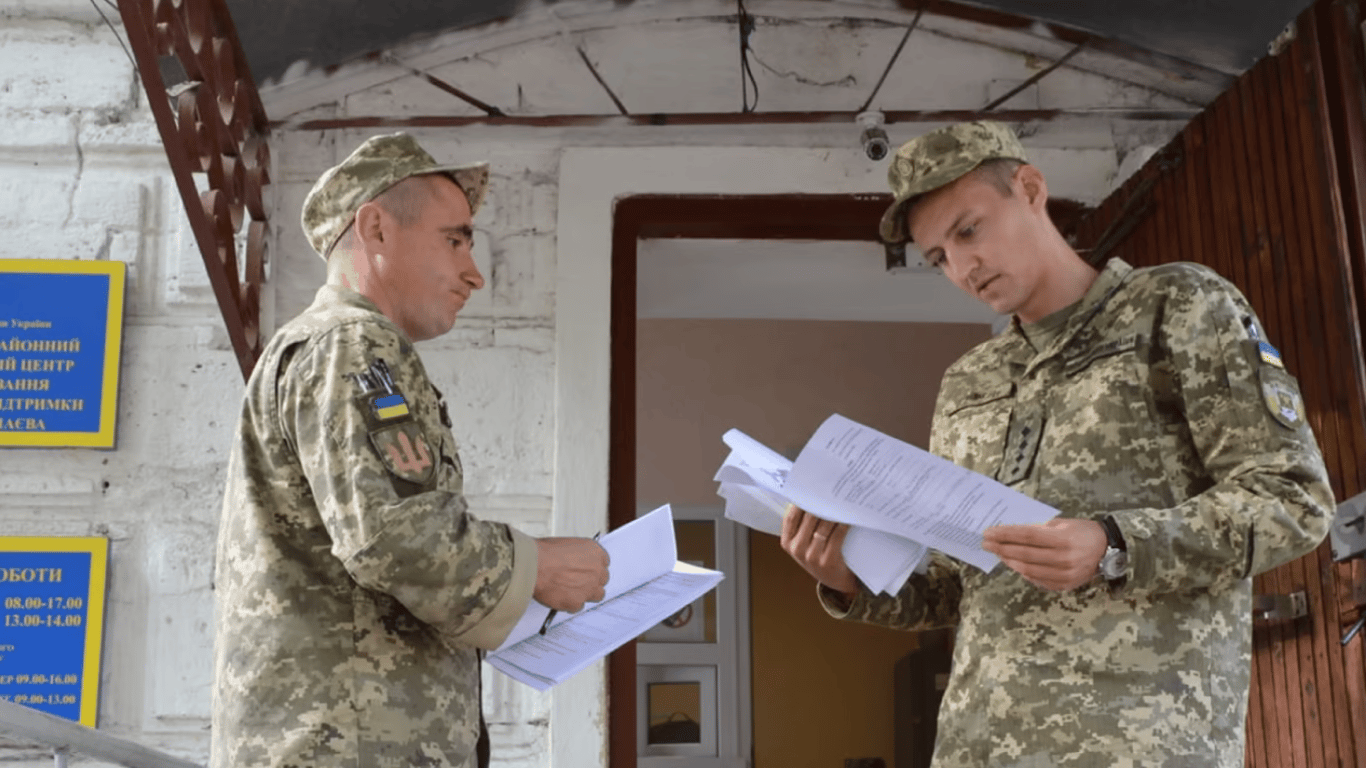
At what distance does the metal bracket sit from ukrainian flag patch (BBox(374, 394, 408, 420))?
203 centimetres

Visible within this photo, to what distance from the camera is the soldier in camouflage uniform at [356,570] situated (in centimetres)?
185

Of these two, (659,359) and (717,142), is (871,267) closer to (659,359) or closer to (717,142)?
(717,142)

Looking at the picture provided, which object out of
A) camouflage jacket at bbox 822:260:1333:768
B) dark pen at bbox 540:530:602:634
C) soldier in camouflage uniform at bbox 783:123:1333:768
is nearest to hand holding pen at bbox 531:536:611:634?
dark pen at bbox 540:530:602:634

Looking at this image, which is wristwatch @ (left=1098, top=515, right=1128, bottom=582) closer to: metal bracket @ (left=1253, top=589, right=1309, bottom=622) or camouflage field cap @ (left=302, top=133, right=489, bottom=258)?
camouflage field cap @ (left=302, top=133, right=489, bottom=258)

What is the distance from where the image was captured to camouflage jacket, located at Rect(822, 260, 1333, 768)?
6.27ft

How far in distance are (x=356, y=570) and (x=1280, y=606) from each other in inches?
82.9

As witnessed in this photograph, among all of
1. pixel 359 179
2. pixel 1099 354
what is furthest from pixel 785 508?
pixel 359 179

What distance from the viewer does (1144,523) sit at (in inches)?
75.0

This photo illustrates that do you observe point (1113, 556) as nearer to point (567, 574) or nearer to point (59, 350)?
point (567, 574)

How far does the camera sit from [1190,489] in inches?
80.9

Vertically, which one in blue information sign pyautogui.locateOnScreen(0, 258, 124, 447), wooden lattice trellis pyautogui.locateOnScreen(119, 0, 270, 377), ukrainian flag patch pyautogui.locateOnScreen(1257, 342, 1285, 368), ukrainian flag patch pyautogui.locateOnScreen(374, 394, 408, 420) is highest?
wooden lattice trellis pyautogui.locateOnScreen(119, 0, 270, 377)

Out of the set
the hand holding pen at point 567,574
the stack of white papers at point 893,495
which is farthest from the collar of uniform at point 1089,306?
the hand holding pen at point 567,574

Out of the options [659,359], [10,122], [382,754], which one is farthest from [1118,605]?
[659,359]

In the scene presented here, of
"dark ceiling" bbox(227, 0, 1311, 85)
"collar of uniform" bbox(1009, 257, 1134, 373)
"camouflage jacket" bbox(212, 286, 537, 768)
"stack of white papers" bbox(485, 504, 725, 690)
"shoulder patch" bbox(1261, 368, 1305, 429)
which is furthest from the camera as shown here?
"dark ceiling" bbox(227, 0, 1311, 85)
